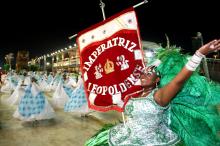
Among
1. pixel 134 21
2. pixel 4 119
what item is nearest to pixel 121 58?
pixel 134 21

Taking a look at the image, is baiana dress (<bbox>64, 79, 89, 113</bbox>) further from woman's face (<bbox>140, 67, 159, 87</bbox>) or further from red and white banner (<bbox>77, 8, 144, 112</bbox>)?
woman's face (<bbox>140, 67, 159, 87</bbox>)

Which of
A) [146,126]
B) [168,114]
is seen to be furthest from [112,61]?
[146,126]

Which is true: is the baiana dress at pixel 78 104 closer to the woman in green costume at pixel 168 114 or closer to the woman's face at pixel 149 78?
the woman in green costume at pixel 168 114

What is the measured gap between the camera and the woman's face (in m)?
2.92

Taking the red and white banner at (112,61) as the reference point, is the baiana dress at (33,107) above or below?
below

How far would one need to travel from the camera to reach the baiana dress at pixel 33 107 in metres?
9.27

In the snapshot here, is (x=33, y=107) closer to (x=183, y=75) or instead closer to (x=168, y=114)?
(x=168, y=114)

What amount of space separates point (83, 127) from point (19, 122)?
86.0 inches

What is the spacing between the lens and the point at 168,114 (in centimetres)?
299

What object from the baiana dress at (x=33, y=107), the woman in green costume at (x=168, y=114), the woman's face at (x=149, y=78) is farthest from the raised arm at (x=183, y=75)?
the baiana dress at (x=33, y=107)

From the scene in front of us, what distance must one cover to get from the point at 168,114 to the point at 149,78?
0.38 meters

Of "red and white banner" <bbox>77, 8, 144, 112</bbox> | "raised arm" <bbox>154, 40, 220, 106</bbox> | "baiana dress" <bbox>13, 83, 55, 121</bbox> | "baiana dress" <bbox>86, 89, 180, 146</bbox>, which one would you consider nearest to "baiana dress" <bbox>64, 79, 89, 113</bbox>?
"baiana dress" <bbox>13, 83, 55, 121</bbox>

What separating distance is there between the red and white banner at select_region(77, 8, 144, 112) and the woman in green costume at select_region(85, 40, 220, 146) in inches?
31.9

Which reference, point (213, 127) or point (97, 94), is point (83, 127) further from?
point (213, 127)
